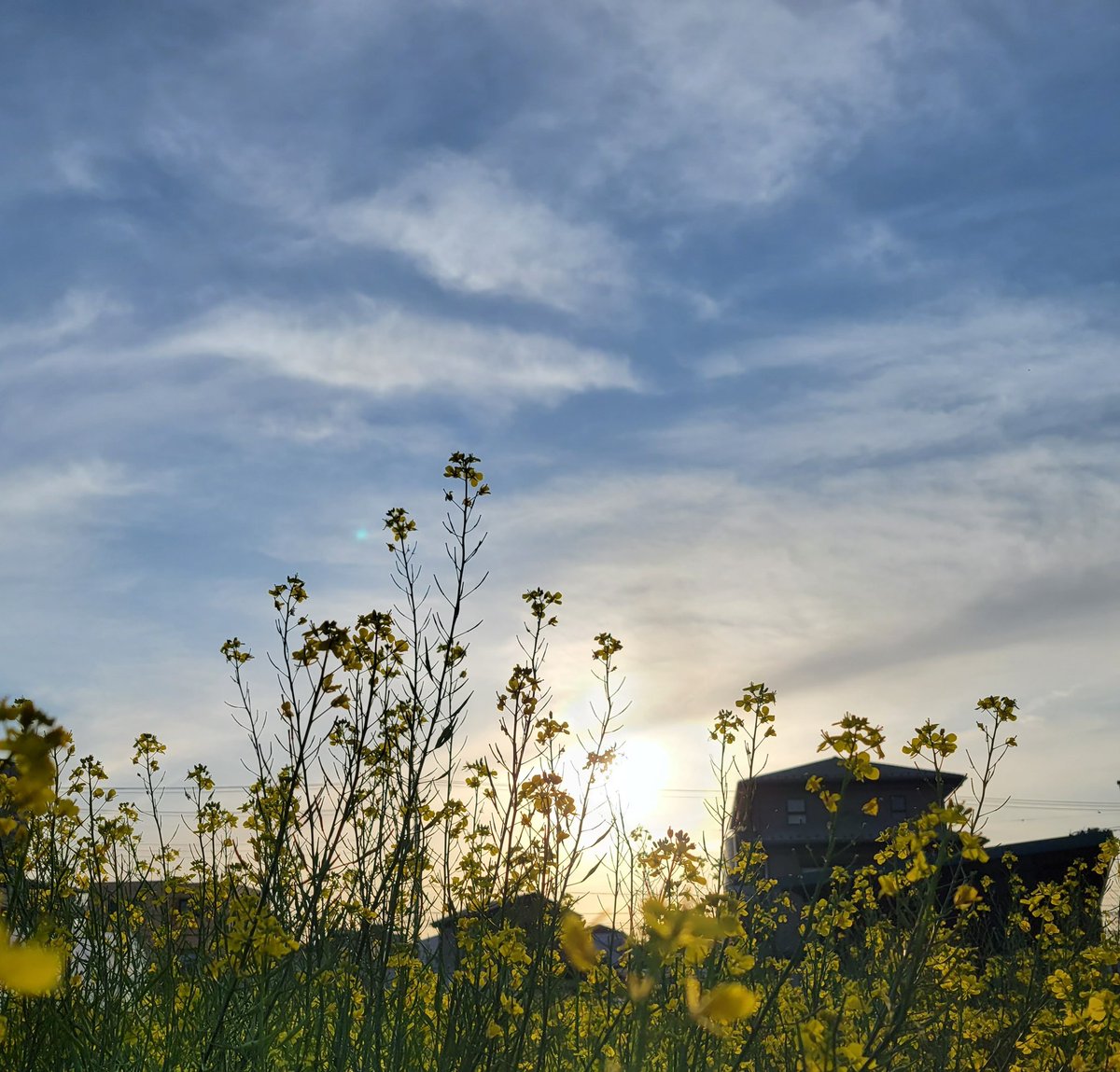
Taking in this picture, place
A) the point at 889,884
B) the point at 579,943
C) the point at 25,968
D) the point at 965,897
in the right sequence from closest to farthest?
the point at 25,968
the point at 579,943
the point at 965,897
the point at 889,884

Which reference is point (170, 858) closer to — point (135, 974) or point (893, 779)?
point (135, 974)

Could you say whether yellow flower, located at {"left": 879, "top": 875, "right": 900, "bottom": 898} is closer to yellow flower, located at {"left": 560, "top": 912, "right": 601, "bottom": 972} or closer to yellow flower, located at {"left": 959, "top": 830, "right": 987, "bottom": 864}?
yellow flower, located at {"left": 959, "top": 830, "right": 987, "bottom": 864}

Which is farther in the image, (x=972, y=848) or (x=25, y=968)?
(x=972, y=848)

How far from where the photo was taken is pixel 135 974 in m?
4.58

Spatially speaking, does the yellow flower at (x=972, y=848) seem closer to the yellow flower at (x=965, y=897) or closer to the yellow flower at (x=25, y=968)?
the yellow flower at (x=965, y=897)

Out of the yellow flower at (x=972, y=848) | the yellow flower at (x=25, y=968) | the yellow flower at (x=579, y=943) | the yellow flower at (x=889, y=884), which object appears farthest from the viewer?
the yellow flower at (x=889, y=884)

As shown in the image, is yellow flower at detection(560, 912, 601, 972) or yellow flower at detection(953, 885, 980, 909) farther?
yellow flower at detection(953, 885, 980, 909)

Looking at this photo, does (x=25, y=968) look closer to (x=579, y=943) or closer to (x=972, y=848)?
(x=579, y=943)

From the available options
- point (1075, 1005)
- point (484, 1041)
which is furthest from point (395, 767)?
point (1075, 1005)

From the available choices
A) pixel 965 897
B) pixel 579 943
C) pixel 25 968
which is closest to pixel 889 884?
pixel 965 897

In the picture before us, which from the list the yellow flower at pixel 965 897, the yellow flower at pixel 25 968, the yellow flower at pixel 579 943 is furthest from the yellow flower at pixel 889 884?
the yellow flower at pixel 25 968

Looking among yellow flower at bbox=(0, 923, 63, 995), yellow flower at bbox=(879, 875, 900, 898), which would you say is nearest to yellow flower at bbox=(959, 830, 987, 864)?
yellow flower at bbox=(879, 875, 900, 898)

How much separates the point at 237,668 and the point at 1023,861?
575 inches

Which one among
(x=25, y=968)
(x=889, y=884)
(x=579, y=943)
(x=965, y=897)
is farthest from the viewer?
(x=889, y=884)
